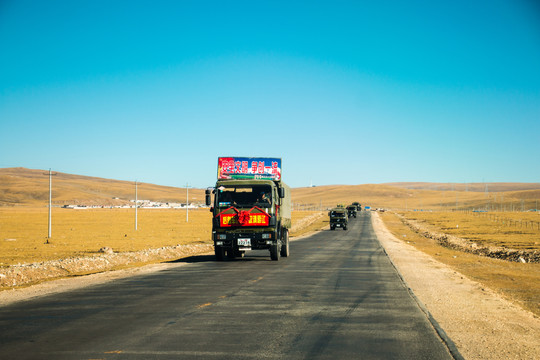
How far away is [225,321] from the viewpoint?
912cm

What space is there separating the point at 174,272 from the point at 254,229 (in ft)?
12.9

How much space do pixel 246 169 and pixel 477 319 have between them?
43.3 feet

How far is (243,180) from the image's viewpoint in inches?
811

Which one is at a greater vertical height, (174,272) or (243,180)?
(243,180)

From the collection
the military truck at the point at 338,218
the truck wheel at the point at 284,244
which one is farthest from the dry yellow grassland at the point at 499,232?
the truck wheel at the point at 284,244

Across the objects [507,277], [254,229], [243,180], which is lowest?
[507,277]

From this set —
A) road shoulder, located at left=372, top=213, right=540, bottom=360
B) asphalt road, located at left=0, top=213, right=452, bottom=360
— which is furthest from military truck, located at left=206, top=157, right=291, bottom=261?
road shoulder, located at left=372, top=213, right=540, bottom=360

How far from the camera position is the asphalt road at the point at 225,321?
7129mm

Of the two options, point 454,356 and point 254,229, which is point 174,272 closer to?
point 254,229

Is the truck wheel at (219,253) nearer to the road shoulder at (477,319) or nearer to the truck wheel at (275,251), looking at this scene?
the truck wheel at (275,251)

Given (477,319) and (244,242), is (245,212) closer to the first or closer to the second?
(244,242)

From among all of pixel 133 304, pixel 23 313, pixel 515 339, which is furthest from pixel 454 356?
pixel 23 313

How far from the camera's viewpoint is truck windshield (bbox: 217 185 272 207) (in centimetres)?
2031

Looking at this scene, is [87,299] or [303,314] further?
[87,299]
